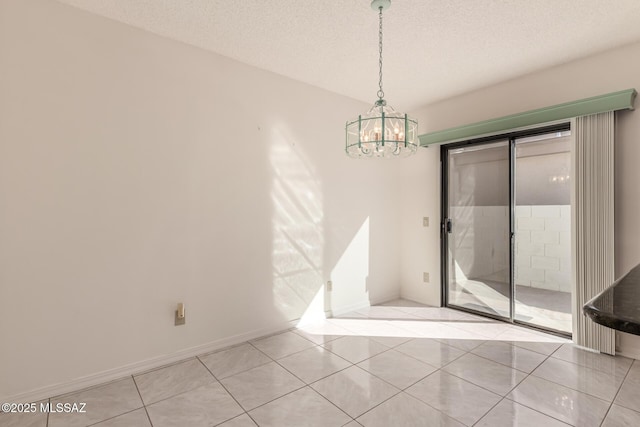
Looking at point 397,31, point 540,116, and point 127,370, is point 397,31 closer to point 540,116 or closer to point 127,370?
point 540,116

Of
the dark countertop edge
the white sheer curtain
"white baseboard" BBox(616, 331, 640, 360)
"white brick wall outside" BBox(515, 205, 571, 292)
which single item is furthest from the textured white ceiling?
"white baseboard" BBox(616, 331, 640, 360)

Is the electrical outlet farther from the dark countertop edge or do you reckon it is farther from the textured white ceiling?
the dark countertop edge

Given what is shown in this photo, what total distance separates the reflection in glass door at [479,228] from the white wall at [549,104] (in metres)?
0.22

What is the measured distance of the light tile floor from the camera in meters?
1.81

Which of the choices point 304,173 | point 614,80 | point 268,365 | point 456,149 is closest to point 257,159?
point 304,173

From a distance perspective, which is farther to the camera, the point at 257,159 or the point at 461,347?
the point at 257,159

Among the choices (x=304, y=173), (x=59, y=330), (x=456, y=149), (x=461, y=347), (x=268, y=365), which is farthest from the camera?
(x=456, y=149)

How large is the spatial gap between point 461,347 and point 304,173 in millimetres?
2197

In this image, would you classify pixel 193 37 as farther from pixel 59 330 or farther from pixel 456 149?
pixel 456 149

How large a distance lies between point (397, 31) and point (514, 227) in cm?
230

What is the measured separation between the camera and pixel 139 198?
235cm

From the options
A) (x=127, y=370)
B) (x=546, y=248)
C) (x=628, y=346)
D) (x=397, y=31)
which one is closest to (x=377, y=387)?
(x=127, y=370)

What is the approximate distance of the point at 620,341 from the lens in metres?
2.56

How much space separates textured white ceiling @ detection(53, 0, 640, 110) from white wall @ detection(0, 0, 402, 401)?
20 cm
